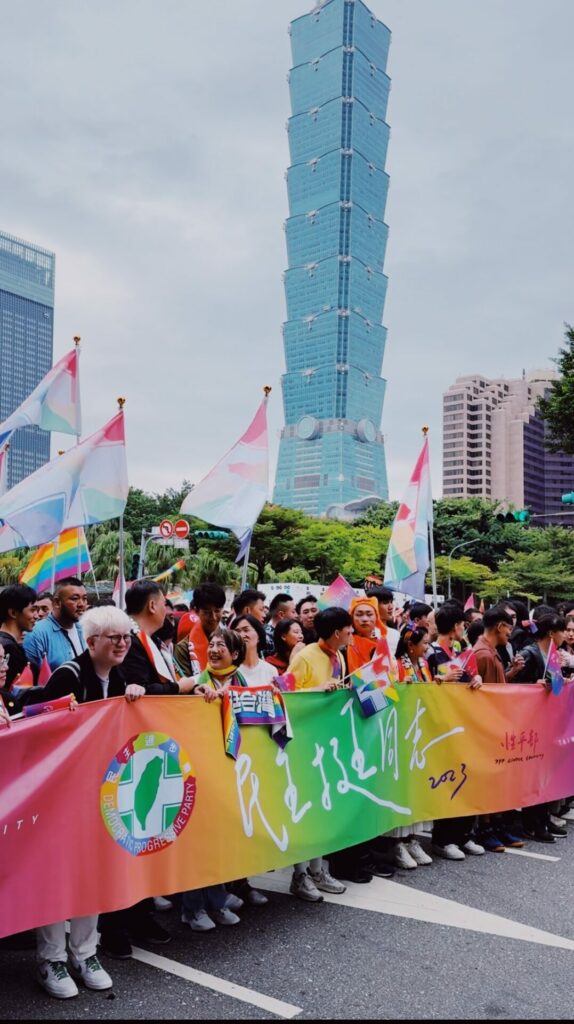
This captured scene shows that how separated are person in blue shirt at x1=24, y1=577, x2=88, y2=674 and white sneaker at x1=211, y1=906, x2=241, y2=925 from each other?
1814 mm

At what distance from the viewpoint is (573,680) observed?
745 cm

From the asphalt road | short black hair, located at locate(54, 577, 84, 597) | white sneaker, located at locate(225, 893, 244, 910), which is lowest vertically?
the asphalt road

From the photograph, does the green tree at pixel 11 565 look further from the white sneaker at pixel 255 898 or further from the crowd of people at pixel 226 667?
the white sneaker at pixel 255 898

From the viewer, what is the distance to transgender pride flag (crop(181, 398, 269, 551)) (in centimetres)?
962

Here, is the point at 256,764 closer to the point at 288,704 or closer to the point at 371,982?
the point at 288,704

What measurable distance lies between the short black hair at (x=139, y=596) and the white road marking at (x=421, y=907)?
195cm

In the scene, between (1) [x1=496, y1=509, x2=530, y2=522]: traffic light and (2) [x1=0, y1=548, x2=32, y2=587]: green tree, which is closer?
A: (1) [x1=496, y1=509, x2=530, y2=522]: traffic light

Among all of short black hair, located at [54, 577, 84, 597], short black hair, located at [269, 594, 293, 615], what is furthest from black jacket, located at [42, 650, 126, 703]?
short black hair, located at [269, 594, 293, 615]

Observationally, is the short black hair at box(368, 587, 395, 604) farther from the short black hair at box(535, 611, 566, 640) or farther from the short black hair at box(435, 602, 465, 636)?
the short black hair at box(535, 611, 566, 640)

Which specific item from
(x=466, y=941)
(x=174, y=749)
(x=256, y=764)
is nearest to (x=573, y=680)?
(x=466, y=941)

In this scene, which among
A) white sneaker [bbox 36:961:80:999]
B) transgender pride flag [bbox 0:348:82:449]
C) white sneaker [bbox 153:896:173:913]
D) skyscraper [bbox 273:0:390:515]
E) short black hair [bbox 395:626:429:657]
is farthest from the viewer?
skyscraper [bbox 273:0:390:515]

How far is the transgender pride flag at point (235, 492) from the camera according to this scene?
9.62 meters

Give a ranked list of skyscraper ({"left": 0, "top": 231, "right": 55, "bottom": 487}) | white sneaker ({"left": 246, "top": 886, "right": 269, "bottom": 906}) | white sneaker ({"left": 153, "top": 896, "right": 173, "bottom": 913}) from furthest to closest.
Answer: skyscraper ({"left": 0, "top": 231, "right": 55, "bottom": 487}) < white sneaker ({"left": 246, "top": 886, "right": 269, "bottom": 906}) < white sneaker ({"left": 153, "top": 896, "right": 173, "bottom": 913})

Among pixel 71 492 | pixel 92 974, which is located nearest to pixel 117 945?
pixel 92 974
